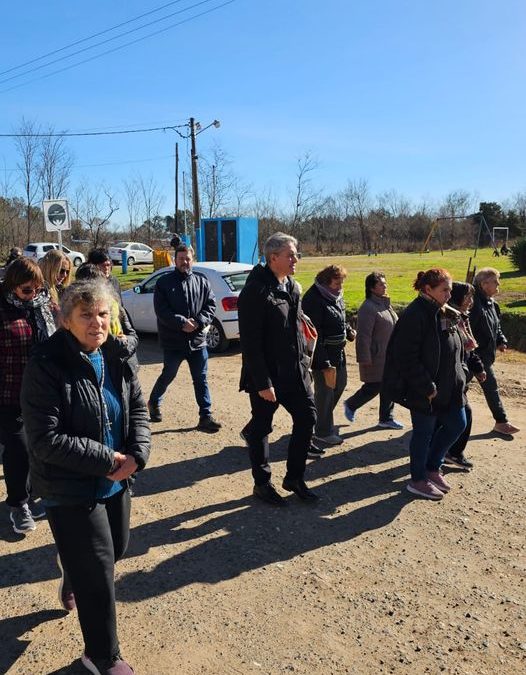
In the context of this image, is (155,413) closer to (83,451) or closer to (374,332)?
(374,332)

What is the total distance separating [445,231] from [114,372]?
64858 millimetres

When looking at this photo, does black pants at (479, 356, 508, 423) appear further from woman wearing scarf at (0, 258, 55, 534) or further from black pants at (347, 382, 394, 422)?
woman wearing scarf at (0, 258, 55, 534)

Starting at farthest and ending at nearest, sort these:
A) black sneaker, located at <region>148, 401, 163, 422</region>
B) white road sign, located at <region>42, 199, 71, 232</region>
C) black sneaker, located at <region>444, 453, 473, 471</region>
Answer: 1. white road sign, located at <region>42, 199, 71, 232</region>
2. black sneaker, located at <region>148, 401, 163, 422</region>
3. black sneaker, located at <region>444, 453, 473, 471</region>

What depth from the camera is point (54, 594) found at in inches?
136

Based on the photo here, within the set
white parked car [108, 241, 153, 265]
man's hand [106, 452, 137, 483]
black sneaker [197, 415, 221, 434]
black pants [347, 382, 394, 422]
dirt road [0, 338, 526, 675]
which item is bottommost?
dirt road [0, 338, 526, 675]

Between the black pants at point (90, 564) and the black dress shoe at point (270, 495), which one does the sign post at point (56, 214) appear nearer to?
the black dress shoe at point (270, 495)

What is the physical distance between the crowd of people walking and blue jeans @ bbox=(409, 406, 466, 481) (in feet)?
0.04

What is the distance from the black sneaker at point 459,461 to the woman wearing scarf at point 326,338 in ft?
3.39

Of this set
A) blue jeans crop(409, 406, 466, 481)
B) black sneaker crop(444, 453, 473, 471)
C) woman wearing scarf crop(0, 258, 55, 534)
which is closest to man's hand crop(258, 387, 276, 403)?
blue jeans crop(409, 406, 466, 481)

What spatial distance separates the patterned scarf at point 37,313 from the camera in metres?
4.13

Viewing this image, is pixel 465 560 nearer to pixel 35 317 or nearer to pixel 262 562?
pixel 262 562

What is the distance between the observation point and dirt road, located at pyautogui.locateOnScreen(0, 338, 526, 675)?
2.94 meters

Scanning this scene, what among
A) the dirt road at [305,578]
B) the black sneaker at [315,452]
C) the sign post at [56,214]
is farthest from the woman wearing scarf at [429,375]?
the sign post at [56,214]

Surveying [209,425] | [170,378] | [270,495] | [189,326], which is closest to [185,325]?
[189,326]
